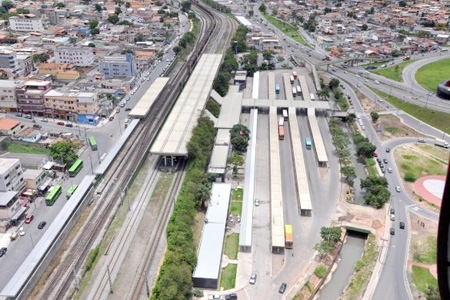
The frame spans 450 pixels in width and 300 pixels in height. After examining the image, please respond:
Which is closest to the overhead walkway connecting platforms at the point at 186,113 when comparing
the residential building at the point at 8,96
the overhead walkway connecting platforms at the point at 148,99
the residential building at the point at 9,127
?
the overhead walkway connecting platforms at the point at 148,99

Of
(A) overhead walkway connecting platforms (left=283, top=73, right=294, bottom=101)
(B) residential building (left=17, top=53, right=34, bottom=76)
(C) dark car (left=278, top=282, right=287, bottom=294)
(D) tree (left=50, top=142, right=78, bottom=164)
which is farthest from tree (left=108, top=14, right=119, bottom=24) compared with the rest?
(C) dark car (left=278, top=282, right=287, bottom=294)

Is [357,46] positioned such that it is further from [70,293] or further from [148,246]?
[70,293]

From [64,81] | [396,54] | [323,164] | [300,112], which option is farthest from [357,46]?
[64,81]

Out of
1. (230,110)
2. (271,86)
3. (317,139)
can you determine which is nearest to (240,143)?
(317,139)

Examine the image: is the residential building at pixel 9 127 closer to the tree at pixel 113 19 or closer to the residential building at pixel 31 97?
the residential building at pixel 31 97

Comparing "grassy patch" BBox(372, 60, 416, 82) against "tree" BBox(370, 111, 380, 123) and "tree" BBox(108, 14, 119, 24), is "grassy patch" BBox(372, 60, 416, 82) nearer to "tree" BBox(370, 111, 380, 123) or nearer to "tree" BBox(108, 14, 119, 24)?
"tree" BBox(370, 111, 380, 123)
